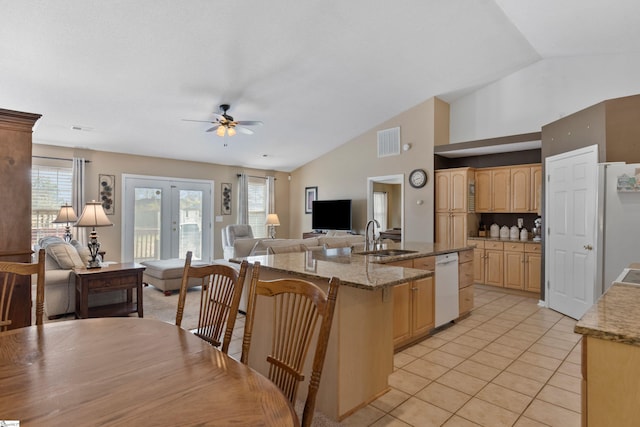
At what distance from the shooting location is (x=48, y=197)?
226 inches

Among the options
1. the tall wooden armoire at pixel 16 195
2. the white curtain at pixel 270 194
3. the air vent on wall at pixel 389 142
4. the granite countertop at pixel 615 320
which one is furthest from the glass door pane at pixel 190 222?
the granite countertop at pixel 615 320

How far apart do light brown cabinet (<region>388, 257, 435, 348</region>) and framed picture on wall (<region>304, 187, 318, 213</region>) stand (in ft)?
17.6

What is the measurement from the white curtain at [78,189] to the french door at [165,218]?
2.34 feet

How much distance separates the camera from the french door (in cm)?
666

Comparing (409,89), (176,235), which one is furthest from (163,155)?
(409,89)

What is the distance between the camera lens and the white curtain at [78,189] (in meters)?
5.92

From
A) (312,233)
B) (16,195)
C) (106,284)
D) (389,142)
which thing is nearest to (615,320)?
(16,195)

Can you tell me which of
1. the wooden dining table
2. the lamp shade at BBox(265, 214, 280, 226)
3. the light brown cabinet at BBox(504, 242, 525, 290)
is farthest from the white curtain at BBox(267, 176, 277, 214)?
the wooden dining table

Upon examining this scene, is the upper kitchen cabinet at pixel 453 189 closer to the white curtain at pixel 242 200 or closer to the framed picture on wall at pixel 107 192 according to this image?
the white curtain at pixel 242 200

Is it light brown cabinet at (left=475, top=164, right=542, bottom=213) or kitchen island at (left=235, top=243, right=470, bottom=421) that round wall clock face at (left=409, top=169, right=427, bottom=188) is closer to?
light brown cabinet at (left=475, top=164, right=542, bottom=213)

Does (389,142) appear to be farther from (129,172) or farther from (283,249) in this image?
(129,172)

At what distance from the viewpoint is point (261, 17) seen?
11.5 ft

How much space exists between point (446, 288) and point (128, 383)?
10.8 feet

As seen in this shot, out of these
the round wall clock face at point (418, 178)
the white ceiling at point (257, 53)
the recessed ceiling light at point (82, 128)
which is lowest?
the round wall clock face at point (418, 178)
